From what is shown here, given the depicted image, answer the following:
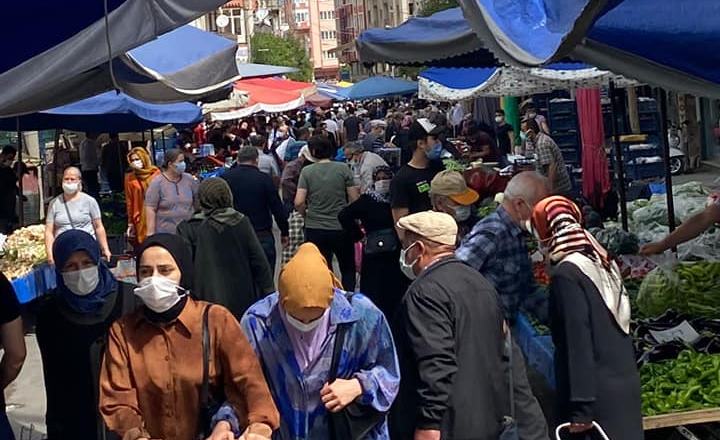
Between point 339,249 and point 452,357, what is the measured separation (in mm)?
5225

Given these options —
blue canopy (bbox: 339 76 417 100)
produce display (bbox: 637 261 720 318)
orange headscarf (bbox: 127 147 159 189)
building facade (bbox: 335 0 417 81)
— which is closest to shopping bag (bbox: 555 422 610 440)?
produce display (bbox: 637 261 720 318)

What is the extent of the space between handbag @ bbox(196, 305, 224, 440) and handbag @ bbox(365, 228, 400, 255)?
394cm

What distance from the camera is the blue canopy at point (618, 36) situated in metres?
4.66

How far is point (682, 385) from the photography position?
568 cm

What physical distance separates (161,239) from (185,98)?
1.96 meters

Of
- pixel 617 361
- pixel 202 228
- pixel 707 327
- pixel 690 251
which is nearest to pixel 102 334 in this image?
pixel 617 361

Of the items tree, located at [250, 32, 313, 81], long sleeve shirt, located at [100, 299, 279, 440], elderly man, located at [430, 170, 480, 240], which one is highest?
tree, located at [250, 32, 313, 81]

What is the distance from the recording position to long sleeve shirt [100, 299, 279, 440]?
13.3ft

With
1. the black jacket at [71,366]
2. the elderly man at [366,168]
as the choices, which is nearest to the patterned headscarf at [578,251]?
the black jacket at [71,366]

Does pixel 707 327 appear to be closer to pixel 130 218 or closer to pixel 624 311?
pixel 624 311

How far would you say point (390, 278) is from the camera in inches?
320

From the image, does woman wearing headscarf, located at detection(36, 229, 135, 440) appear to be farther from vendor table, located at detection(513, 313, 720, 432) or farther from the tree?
the tree

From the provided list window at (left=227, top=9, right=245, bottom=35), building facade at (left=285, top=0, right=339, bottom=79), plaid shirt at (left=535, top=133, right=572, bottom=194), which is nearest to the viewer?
plaid shirt at (left=535, top=133, right=572, bottom=194)

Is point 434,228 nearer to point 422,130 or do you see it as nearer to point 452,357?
point 452,357
